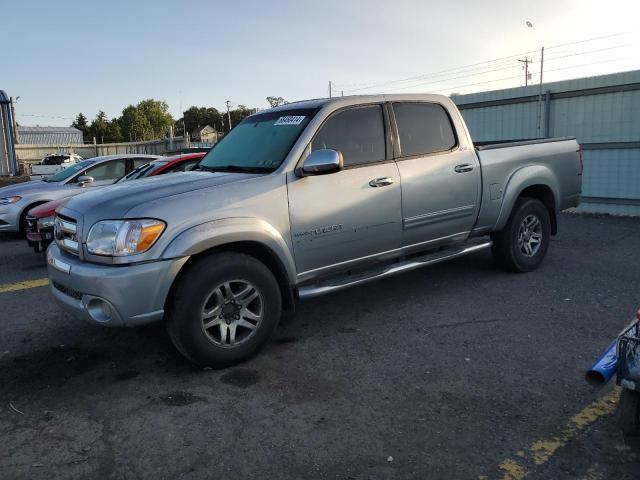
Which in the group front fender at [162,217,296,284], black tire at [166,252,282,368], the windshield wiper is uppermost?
the windshield wiper

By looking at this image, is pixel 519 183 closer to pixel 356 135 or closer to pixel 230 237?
pixel 356 135

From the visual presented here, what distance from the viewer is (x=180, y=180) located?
409 centimetres

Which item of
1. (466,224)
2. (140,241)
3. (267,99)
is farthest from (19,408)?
(267,99)

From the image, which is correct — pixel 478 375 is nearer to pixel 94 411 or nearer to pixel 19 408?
pixel 94 411

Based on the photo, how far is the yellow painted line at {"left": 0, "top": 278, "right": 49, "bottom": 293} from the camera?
6221 mm

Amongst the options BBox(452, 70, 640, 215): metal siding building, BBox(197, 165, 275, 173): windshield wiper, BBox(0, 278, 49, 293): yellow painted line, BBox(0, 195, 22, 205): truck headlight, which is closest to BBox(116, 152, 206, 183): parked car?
BBox(0, 195, 22, 205): truck headlight

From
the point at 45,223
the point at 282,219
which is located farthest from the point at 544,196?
the point at 45,223

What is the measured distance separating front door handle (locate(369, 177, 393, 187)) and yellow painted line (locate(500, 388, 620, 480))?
2.28 m

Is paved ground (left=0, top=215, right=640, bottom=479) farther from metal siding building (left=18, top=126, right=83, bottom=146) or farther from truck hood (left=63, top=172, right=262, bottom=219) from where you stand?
metal siding building (left=18, top=126, right=83, bottom=146)

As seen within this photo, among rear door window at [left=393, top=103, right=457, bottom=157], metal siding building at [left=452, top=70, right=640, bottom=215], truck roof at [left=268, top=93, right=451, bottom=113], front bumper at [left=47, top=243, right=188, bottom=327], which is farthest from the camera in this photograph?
metal siding building at [left=452, top=70, right=640, bottom=215]

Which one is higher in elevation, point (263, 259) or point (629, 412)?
point (263, 259)

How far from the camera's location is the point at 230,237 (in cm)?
365

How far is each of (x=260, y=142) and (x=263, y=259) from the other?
1.16m

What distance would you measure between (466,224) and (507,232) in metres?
0.72
